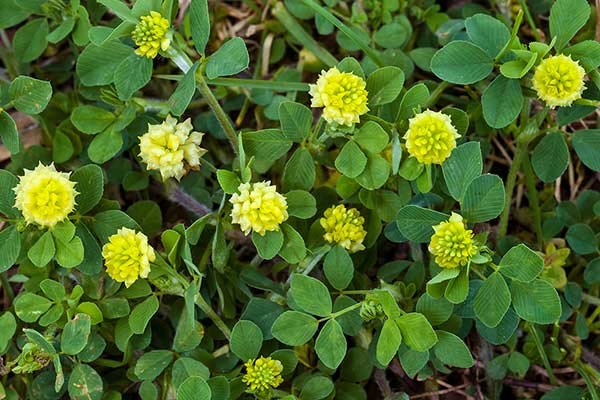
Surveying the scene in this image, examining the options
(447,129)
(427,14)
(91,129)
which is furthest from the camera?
(427,14)

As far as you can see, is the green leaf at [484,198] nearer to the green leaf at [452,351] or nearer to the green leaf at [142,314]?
the green leaf at [452,351]

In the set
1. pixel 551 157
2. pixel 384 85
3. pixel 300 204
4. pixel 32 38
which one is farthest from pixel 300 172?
pixel 32 38

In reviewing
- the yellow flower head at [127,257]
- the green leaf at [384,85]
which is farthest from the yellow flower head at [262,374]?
the green leaf at [384,85]

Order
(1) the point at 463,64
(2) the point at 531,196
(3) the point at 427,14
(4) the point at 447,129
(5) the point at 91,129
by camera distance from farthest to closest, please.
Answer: (3) the point at 427,14 < (2) the point at 531,196 < (5) the point at 91,129 < (1) the point at 463,64 < (4) the point at 447,129

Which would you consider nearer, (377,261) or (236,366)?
(236,366)

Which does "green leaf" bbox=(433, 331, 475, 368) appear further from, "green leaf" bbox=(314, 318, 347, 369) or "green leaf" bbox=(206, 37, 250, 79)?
"green leaf" bbox=(206, 37, 250, 79)

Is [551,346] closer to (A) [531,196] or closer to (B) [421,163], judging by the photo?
(A) [531,196]

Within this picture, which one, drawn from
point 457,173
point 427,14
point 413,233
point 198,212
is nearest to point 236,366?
point 198,212
